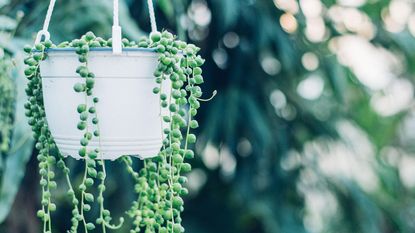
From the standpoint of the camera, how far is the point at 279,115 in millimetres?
1769

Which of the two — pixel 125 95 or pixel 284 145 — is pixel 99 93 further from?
pixel 284 145

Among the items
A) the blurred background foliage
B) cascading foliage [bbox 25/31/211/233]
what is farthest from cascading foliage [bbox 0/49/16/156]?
the blurred background foliage

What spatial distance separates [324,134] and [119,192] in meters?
0.61

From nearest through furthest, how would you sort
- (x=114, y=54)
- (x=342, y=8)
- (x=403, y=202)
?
(x=114, y=54)
(x=342, y=8)
(x=403, y=202)

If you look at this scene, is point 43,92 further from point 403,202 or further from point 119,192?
point 403,202

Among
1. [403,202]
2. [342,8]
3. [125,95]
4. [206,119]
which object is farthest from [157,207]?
[403,202]

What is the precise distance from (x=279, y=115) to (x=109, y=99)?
1180mm

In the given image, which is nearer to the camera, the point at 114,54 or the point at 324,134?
the point at 114,54

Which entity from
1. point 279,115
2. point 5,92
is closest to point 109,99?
point 5,92

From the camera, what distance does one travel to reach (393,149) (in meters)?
2.70

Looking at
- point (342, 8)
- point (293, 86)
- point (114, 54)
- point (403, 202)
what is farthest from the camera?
point (403, 202)

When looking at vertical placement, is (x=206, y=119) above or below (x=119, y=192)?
above

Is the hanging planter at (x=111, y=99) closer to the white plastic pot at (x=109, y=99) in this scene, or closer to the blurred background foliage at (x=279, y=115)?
the white plastic pot at (x=109, y=99)

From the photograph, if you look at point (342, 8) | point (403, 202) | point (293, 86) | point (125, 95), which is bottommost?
point (403, 202)
